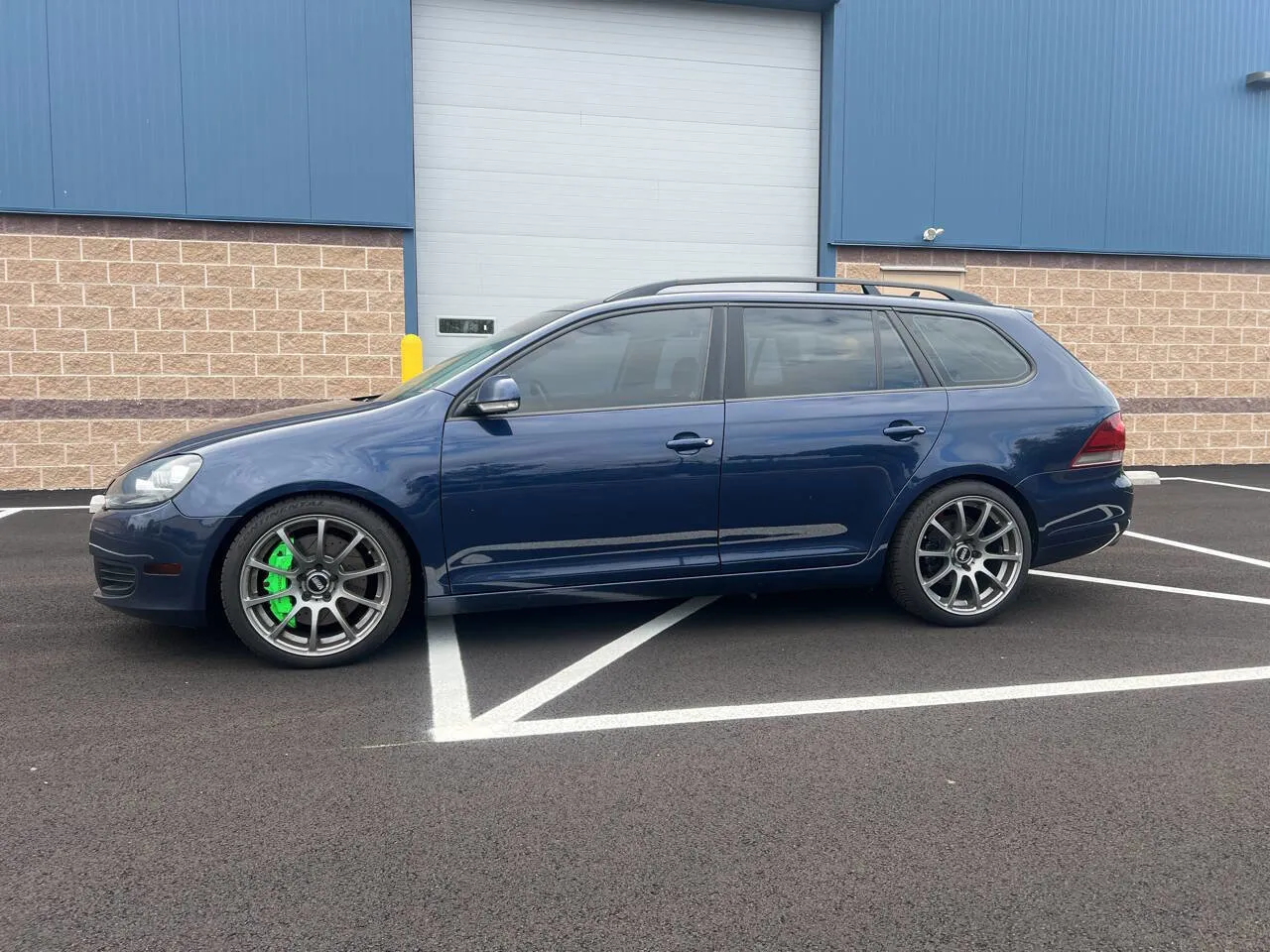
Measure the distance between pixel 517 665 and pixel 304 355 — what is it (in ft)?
24.4

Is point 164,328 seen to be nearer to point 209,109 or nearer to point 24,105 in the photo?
point 209,109

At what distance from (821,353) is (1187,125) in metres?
10.8

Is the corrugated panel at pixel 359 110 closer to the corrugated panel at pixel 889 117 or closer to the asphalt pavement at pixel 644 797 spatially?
the corrugated panel at pixel 889 117

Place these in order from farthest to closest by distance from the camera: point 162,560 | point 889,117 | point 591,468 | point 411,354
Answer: point 889,117 < point 411,354 < point 591,468 < point 162,560

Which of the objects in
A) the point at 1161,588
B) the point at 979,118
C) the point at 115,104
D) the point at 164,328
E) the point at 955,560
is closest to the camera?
the point at 955,560

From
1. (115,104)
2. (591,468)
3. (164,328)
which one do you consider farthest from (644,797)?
(115,104)

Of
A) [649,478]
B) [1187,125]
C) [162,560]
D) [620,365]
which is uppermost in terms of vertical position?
[1187,125]

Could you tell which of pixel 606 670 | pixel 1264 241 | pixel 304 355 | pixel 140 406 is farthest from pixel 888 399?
pixel 1264 241

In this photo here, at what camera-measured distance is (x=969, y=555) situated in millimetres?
4914

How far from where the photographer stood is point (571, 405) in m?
4.47

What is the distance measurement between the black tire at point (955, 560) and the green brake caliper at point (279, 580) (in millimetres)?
2822

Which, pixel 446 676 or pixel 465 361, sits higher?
pixel 465 361

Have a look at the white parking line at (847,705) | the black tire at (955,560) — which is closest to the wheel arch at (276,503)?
the white parking line at (847,705)

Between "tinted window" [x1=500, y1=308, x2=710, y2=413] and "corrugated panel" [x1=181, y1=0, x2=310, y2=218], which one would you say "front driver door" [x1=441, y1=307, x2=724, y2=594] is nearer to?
"tinted window" [x1=500, y1=308, x2=710, y2=413]
